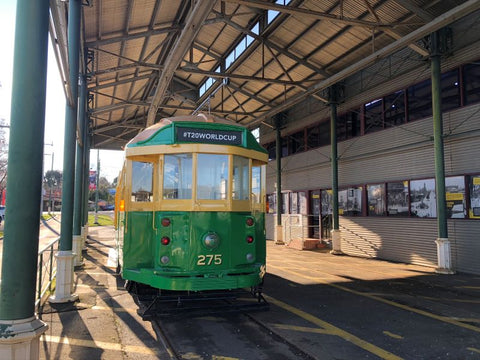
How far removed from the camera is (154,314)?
5770 millimetres

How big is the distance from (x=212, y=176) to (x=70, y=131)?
11.0 feet

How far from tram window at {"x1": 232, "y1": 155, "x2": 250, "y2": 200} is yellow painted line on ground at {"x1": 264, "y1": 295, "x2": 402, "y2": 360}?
2.24 metres

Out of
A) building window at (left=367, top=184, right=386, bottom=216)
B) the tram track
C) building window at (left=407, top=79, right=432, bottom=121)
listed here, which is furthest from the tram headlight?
building window at (left=367, top=184, right=386, bottom=216)

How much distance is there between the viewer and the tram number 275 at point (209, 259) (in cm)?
583

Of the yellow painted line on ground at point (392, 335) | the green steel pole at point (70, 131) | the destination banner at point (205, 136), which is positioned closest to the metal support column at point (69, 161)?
the green steel pole at point (70, 131)

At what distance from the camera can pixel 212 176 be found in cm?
616

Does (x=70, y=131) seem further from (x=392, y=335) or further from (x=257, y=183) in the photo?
(x=392, y=335)

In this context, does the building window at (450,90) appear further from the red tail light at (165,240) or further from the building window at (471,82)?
the red tail light at (165,240)

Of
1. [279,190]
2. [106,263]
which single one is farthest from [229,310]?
[279,190]

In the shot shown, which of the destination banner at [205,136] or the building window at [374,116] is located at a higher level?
the building window at [374,116]

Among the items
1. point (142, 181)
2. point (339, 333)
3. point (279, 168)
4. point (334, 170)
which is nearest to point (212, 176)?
point (142, 181)

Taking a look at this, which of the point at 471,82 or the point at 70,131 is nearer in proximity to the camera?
the point at 70,131

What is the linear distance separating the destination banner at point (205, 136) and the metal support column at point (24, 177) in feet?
9.91

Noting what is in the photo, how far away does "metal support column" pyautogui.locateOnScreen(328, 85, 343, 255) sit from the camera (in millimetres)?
15445
